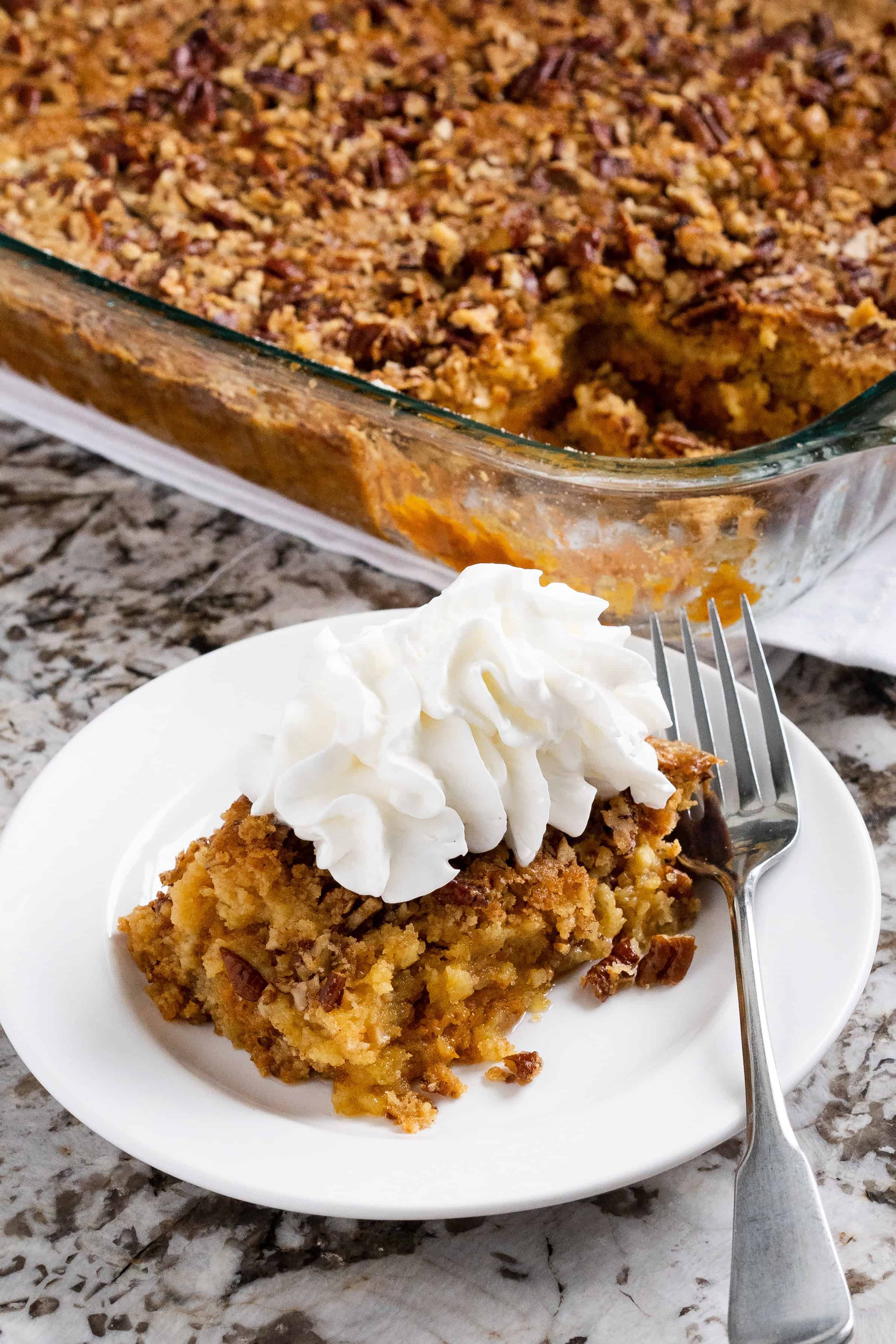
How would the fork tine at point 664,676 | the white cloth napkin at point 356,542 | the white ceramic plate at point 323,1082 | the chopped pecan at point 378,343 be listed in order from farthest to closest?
the chopped pecan at point 378,343, the white cloth napkin at point 356,542, the fork tine at point 664,676, the white ceramic plate at point 323,1082

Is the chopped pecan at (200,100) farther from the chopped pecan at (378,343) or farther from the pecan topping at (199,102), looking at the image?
the chopped pecan at (378,343)

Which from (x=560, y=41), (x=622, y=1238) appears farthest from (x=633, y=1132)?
(x=560, y=41)

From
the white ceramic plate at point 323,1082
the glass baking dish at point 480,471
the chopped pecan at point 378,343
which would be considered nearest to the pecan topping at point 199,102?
the glass baking dish at point 480,471

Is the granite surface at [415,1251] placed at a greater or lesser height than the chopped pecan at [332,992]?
lesser

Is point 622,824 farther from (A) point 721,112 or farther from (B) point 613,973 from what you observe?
(A) point 721,112

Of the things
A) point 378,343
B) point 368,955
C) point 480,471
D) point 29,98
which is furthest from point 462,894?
point 29,98

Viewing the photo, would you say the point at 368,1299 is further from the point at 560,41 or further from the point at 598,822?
the point at 560,41

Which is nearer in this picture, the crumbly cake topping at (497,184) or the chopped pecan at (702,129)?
the crumbly cake topping at (497,184)
